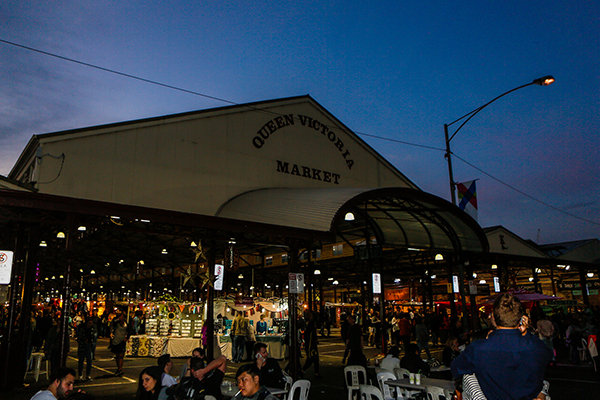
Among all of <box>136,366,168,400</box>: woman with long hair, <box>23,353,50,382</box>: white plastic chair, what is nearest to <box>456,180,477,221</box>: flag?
<box>136,366,168,400</box>: woman with long hair

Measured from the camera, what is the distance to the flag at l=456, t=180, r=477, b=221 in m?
18.2

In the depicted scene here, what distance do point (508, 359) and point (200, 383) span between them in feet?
15.4

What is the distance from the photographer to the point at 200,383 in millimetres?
6645

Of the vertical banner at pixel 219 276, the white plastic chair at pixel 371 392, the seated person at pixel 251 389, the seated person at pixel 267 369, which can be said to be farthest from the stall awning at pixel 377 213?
the seated person at pixel 251 389

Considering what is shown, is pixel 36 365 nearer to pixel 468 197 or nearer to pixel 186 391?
pixel 186 391

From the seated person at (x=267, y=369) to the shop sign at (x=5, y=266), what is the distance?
25.3 ft

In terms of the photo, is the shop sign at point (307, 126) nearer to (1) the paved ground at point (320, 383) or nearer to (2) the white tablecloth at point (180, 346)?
(1) the paved ground at point (320, 383)

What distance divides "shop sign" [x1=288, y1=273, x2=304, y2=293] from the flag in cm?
916

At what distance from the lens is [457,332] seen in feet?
58.2

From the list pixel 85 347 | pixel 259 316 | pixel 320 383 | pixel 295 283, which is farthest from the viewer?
pixel 259 316

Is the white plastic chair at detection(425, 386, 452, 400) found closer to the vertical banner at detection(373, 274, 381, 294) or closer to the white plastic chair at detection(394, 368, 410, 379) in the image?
the white plastic chair at detection(394, 368, 410, 379)

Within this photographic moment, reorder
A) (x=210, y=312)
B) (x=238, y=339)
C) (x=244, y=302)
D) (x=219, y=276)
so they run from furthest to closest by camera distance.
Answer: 1. (x=244, y=302)
2. (x=238, y=339)
3. (x=219, y=276)
4. (x=210, y=312)

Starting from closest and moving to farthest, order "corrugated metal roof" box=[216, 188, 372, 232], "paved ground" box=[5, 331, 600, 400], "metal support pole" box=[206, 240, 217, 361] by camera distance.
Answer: "paved ground" box=[5, 331, 600, 400] → "corrugated metal roof" box=[216, 188, 372, 232] → "metal support pole" box=[206, 240, 217, 361]

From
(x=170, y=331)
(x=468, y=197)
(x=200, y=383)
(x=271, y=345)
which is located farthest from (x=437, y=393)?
(x=170, y=331)
